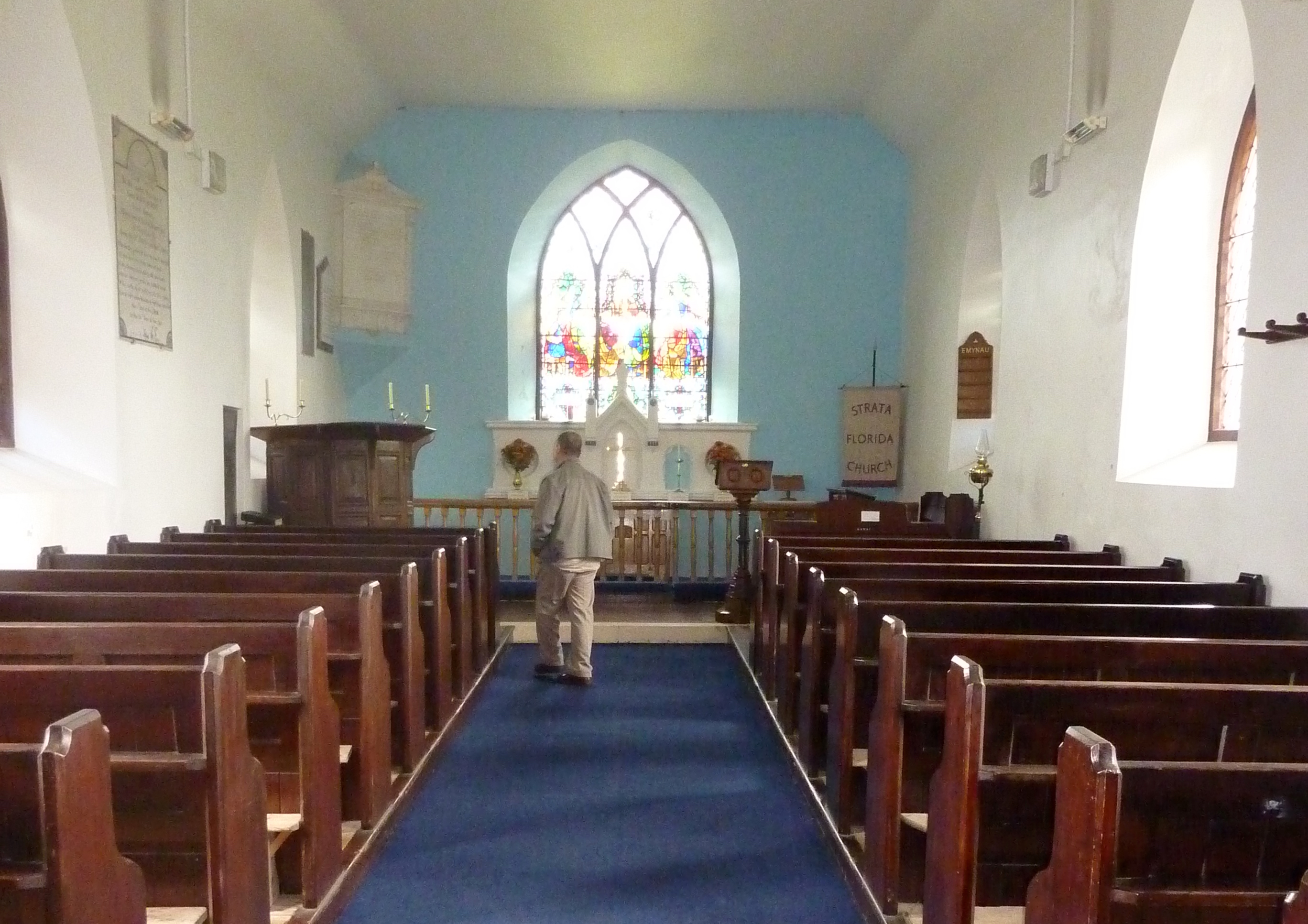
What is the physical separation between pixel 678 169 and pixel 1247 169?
5740 millimetres

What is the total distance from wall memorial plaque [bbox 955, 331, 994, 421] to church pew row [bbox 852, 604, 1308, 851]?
4663 millimetres

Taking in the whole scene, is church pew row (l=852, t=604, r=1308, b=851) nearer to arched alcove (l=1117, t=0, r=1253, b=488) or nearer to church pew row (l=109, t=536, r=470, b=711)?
arched alcove (l=1117, t=0, r=1253, b=488)

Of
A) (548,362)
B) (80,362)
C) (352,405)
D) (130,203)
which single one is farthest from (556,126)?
(80,362)

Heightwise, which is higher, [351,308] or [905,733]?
[351,308]

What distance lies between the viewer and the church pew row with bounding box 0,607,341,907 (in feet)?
7.57

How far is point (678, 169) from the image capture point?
898 centimetres

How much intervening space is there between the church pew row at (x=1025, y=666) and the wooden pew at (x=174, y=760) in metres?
1.61

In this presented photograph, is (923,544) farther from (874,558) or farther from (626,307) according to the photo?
(626,307)

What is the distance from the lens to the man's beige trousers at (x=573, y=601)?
4.91 m

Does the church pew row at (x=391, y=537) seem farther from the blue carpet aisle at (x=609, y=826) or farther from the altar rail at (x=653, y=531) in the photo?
the altar rail at (x=653, y=531)

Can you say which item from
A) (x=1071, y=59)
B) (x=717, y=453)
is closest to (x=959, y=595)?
(x=1071, y=59)

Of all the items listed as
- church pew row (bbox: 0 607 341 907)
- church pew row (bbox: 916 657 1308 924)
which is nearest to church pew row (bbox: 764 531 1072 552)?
church pew row (bbox: 916 657 1308 924)

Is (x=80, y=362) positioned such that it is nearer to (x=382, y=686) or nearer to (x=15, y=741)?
(x=382, y=686)

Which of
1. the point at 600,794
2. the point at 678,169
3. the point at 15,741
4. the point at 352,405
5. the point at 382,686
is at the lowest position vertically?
the point at 600,794
